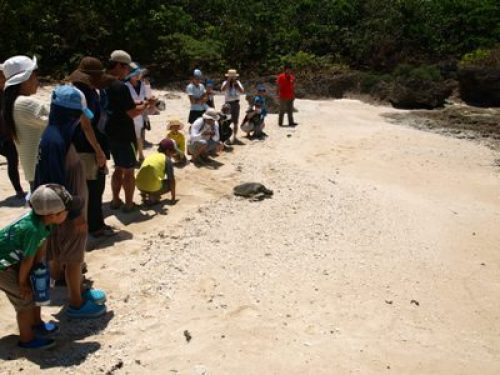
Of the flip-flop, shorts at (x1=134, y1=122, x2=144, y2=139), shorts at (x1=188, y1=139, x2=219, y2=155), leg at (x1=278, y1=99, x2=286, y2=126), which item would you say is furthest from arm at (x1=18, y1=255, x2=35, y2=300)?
leg at (x1=278, y1=99, x2=286, y2=126)

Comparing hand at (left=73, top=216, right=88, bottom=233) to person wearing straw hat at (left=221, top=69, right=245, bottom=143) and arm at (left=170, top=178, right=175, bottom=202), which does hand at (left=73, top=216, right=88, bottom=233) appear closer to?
arm at (left=170, top=178, right=175, bottom=202)

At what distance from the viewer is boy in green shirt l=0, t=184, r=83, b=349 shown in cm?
352

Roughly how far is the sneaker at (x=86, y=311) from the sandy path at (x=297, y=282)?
10cm

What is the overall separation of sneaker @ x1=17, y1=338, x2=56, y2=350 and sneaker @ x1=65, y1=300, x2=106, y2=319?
0.38m

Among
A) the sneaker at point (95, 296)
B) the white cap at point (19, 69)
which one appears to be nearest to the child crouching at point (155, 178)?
the white cap at point (19, 69)

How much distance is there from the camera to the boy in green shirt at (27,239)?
3516 mm

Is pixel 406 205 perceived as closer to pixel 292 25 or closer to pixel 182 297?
pixel 182 297

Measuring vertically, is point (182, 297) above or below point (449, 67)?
below

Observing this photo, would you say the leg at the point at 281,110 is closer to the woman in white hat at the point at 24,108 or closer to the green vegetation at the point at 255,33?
the green vegetation at the point at 255,33

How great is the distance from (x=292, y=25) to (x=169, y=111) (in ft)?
32.8

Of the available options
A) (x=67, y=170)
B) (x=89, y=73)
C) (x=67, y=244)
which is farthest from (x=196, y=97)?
(x=67, y=244)

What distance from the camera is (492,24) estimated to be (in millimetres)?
20719

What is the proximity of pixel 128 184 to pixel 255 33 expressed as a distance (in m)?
14.5

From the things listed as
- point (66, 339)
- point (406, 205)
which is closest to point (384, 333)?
point (66, 339)
